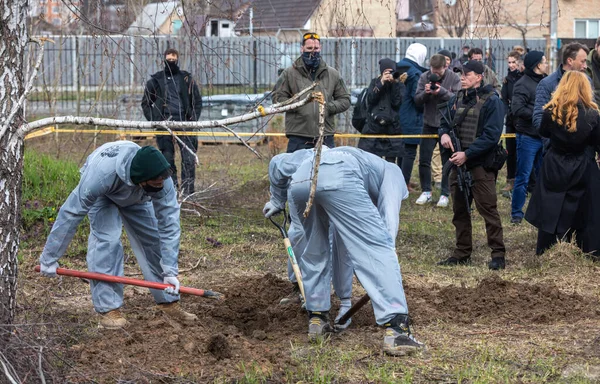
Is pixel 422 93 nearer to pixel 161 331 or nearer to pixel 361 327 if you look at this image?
pixel 361 327

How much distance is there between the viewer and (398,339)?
534cm

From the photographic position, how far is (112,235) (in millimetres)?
6309

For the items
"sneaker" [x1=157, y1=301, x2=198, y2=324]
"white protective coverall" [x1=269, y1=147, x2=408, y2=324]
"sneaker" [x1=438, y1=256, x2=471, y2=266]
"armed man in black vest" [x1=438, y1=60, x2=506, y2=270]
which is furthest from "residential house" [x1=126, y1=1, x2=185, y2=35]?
"sneaker" [x1=438, y1=256, x2=471, y2=266]

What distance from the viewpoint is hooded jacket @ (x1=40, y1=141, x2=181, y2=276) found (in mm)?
5875

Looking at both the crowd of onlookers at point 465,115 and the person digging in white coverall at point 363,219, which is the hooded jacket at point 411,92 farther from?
the person digging in white coverall at point 363,219

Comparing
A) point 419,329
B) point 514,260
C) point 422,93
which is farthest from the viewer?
point 422,93

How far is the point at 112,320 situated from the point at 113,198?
2.93 feet

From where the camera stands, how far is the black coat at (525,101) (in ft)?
33.6

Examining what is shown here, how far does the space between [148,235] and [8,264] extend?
52.8 inches

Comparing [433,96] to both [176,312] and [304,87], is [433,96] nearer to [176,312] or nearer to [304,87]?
[304,87]

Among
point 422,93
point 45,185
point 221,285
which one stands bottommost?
point 221,285

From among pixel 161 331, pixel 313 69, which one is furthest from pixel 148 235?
pixel 313 69

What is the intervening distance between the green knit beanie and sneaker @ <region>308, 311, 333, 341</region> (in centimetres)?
145

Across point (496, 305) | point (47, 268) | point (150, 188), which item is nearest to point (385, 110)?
point (496, 305)
